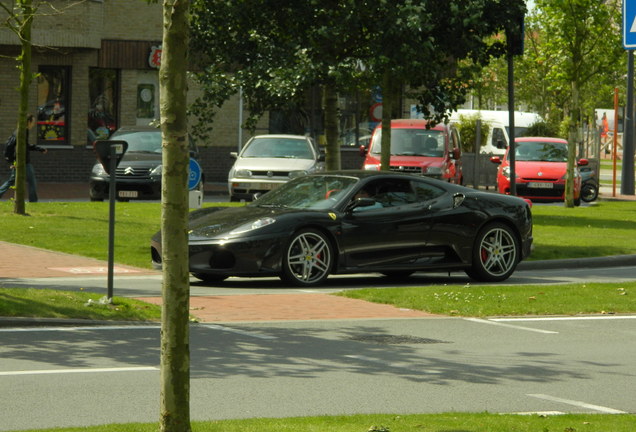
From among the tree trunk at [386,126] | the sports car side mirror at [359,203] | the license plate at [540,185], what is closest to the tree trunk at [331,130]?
the tree trunk at [386,126]

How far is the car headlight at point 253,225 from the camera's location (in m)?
14.7

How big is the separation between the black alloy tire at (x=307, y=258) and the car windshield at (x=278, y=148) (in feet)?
49.2

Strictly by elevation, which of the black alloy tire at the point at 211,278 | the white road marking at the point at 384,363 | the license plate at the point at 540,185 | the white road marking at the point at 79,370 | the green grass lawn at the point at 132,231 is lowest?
the white road marking at the point at 384,363

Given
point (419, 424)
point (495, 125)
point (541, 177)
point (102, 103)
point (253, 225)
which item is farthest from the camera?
point (495, 125)

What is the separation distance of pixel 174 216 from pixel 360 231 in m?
9.47

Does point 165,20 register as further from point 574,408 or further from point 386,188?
point 386,188

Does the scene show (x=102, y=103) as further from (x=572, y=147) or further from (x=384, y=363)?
(x=384, y=363)

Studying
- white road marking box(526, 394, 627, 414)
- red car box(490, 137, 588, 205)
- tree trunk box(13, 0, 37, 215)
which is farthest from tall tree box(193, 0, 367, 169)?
white road marking box(526, 394, 627, 414)

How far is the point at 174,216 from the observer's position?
19.5 ft

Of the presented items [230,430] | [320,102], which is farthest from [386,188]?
[320,102]

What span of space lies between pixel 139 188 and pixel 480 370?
710 inches

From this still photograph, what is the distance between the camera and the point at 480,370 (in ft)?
31.2

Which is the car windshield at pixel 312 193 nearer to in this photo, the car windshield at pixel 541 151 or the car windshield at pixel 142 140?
the car windshield at pixel 142 140

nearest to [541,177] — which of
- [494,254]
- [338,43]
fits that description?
[338,43]
